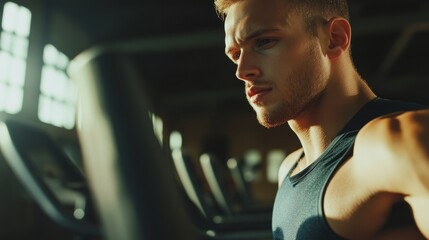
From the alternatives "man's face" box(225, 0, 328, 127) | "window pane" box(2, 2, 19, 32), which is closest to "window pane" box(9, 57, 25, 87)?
"window pane" box(2, 2, 19, 32)

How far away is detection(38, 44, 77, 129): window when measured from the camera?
5.44 m

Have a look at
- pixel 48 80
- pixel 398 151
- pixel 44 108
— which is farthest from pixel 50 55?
pixel 398 151

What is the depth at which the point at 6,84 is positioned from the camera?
464 cm

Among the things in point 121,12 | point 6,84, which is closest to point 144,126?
point 6,84

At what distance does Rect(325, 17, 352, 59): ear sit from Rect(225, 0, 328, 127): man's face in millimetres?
30

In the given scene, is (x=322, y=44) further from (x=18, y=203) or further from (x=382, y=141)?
(x=18, y=203)

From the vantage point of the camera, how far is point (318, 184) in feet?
2.47

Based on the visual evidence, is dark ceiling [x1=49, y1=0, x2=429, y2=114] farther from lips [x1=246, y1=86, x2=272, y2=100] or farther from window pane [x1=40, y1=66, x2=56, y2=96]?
lips [x1=246, y1=86, x2=272, y2=100]

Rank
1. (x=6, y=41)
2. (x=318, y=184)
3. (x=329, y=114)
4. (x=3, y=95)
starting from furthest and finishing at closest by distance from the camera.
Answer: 1. (x=6, y=41)
2. (x=3, y=95)
3. (x=329, y=114)
4. (x=318, y=184)

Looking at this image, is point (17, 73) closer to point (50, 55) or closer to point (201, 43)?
point (50, 55)

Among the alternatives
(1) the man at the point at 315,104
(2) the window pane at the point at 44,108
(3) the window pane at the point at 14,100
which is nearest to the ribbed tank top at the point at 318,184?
(1) the man at the point at 315,104

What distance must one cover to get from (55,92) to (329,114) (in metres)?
5.32

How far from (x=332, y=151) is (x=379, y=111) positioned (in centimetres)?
11

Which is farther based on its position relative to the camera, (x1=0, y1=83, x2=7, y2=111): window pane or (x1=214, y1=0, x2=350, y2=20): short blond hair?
(x1=0, y1=83, x2=7, y2=111): window pane
